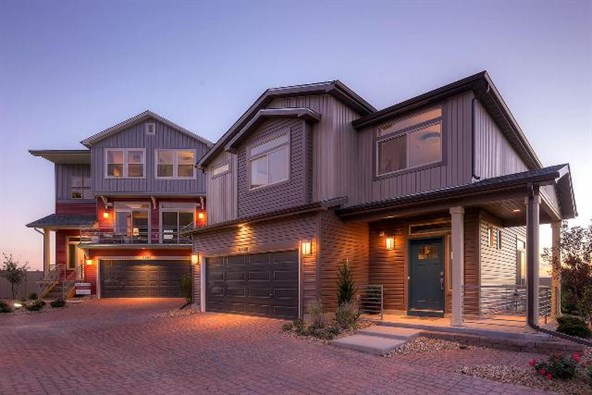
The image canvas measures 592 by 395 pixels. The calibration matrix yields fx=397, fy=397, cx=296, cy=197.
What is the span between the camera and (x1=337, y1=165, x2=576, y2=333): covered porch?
8.87m

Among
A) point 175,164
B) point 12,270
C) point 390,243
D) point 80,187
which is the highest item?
point 175,164

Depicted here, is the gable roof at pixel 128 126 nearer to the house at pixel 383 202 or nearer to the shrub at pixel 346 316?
the house at pixel 383 202

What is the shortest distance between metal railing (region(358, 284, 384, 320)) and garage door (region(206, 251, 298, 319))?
6.90ft

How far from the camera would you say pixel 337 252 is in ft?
39.4

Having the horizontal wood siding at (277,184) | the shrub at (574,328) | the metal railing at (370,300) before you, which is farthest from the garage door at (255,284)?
the shrub at (574,328)

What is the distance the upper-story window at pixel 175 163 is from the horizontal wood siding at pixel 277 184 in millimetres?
10451

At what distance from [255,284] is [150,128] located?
1552 cm

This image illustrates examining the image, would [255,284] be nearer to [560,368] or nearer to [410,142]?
[410,142]

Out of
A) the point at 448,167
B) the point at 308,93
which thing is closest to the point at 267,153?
the point at 308,93

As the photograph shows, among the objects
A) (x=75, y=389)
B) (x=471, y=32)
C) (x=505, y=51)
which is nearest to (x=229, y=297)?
(x=75, y=389)

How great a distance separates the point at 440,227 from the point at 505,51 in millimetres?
8737

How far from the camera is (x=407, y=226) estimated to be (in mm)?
12188

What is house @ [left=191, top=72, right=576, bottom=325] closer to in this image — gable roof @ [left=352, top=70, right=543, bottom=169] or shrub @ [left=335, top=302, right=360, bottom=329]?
gable roof @ [left=352, top=70, right=543, bottom=169]

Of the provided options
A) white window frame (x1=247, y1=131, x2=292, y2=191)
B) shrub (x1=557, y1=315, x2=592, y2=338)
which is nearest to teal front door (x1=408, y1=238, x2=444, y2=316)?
shrub (x1=557, y1=315, x2=592, y2=338)
